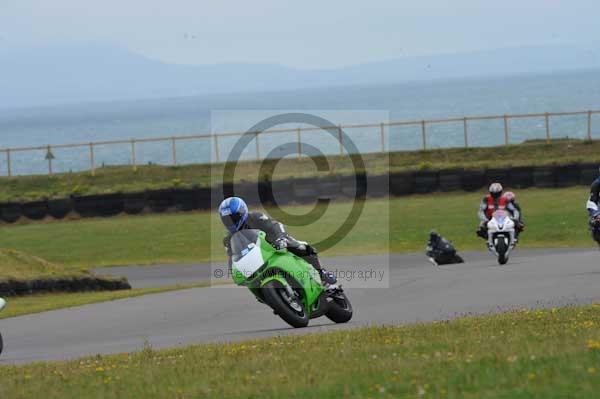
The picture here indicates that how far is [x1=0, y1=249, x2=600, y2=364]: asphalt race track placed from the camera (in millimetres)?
14266

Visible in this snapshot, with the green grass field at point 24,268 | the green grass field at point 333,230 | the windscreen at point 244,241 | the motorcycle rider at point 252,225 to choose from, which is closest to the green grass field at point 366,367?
the windscreen at point 244,241

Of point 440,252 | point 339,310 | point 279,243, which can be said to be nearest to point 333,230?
point 440,252

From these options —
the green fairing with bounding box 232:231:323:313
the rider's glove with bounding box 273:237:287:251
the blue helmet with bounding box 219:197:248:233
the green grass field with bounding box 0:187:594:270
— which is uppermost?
the blue helmet with bounding box 219:197:248:233

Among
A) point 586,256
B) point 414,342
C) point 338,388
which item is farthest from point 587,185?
point 338,388

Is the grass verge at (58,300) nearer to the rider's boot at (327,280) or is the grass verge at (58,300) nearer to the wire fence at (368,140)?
the rider's boot at (327,280)

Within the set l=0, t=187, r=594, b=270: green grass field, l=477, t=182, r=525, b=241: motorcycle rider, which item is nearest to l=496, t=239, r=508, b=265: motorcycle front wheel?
l=477, t=182, r=525, b=241: motorcycle rider

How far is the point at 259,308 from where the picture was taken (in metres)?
17.5

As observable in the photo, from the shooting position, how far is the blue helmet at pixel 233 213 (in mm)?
12750

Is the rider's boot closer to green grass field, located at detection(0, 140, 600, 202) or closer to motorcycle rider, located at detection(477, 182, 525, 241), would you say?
motorcycle rider, located at detection(477, 182, 525, 241)

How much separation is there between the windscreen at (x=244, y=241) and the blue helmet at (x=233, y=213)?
8cm

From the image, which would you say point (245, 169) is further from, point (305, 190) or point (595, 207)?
point (595, 207)

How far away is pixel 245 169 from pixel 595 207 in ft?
86.4

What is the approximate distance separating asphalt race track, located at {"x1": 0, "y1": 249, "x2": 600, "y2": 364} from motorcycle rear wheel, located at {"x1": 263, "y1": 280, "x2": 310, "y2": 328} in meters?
0.18

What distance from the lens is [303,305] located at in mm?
13188
